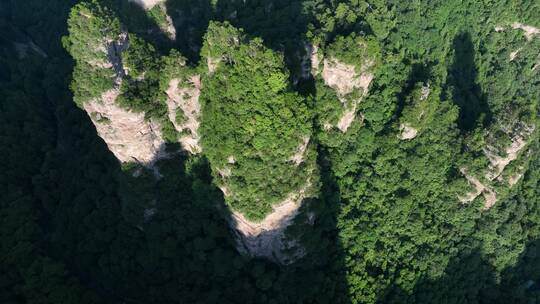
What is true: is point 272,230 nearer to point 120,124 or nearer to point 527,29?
point 120,124

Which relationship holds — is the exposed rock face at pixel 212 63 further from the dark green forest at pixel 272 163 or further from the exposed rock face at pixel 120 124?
the exposed rock face at pixel 120 124

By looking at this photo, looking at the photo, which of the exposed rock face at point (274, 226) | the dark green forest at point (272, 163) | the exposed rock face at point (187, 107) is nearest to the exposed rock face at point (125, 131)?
the dark green forest at point (272, 163)

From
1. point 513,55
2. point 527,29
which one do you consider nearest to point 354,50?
point 513,55

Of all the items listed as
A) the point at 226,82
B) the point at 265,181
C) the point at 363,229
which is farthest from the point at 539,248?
the point at 226,82

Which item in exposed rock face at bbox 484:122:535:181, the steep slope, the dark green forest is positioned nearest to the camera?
the steep slope

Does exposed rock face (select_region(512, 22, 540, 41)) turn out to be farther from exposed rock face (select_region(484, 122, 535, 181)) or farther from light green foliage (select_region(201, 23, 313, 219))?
light green foliage (select_region(201, 23, 313, 219))

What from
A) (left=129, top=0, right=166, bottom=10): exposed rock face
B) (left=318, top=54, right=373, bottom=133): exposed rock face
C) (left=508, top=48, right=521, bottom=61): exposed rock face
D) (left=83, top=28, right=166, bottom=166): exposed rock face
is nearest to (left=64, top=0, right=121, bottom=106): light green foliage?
(left=83, top=28, right=166, bottom=166): exposed rock face
